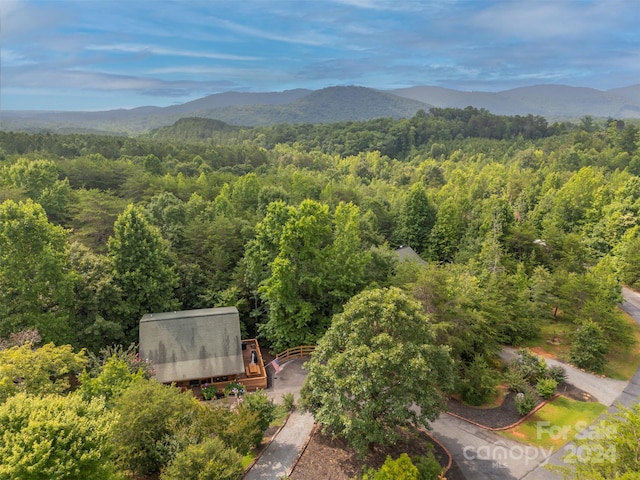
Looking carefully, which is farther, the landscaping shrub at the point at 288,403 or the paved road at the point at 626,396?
the landscaping shrub at the point at 288,403

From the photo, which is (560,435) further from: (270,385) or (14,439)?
(14,439)

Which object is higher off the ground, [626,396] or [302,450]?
[302,450]

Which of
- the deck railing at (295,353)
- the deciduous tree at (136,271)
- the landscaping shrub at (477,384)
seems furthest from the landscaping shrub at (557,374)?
the deciduous tree at (136,271)

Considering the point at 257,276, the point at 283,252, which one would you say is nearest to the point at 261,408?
the point at 283,252

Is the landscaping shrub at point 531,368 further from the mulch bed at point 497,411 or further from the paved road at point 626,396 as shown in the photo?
the paved road at point 626,396

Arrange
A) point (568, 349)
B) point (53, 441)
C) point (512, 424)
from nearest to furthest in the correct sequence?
1. point (53, 441)
2. point (512, 424)
3. point (568, 349)

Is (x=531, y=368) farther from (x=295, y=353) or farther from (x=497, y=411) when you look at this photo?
(x=295, y=353)

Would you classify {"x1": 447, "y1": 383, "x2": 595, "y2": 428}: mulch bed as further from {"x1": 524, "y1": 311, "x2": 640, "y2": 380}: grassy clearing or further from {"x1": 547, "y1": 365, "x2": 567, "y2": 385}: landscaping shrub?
{"x1": 524, "y1": 311, "x2": 640, "y2": 380}: grassy clearing

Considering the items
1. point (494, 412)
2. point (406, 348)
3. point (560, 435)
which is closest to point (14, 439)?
point (406, 348)
